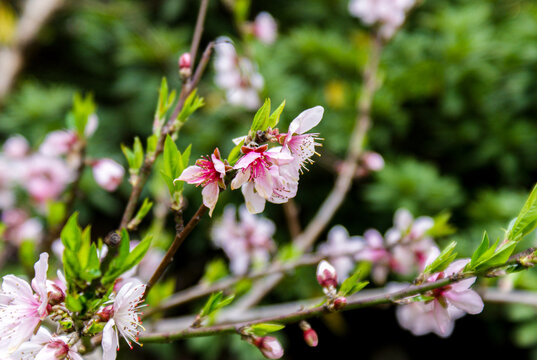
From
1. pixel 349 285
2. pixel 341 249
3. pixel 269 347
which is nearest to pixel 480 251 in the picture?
pixel 349 285

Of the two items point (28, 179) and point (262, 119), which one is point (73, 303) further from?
point (28, 179)

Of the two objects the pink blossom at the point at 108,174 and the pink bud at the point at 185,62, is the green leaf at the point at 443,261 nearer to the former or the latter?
the pink bud at the point at 185,62

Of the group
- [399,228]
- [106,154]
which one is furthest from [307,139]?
[106,154]

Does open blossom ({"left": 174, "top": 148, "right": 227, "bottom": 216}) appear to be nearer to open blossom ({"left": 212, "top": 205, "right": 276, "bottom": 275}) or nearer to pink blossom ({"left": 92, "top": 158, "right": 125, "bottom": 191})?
pink blossom ({"left": 92, "top": 158, "right": 125, "bottom": 191})

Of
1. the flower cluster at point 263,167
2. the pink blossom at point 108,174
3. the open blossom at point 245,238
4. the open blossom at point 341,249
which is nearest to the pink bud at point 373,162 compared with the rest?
the open blossom at point 341,249

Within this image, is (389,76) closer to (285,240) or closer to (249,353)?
(285,240)

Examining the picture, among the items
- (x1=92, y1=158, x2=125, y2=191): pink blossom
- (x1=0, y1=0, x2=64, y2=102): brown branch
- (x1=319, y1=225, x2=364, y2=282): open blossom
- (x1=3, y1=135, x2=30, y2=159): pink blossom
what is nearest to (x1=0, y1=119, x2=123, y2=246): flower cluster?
(x1=3, y1=135, x2=30, y2=159): pink blossom
